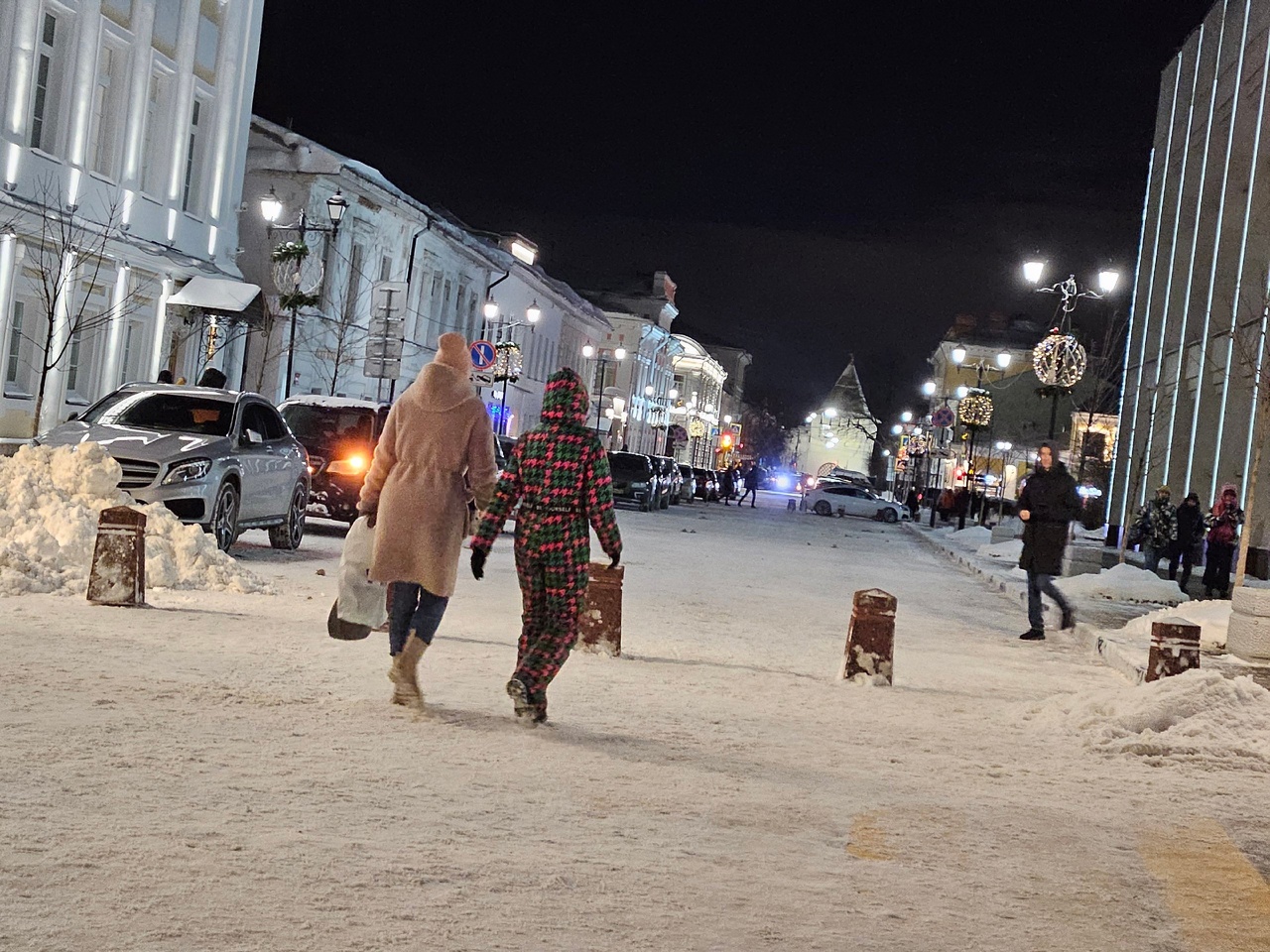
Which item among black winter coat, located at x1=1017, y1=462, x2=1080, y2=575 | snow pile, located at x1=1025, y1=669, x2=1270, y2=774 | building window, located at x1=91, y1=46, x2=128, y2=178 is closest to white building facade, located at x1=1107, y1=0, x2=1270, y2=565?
black winter coat, located at x1=1017, y1=462, x2=1080, y2=575

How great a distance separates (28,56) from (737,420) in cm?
13282

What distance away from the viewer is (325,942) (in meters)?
4.27

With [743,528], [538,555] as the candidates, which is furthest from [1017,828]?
[743,528]

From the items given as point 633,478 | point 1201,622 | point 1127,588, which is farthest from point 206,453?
point 633,478

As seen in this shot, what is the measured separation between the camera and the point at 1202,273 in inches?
1455

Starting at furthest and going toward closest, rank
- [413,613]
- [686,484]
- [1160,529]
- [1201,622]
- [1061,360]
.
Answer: [686,484], [1160,529], [1061,360], [1201,622], [413,613]

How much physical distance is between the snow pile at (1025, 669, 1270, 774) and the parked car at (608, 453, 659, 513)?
115 ft

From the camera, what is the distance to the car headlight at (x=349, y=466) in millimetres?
21234

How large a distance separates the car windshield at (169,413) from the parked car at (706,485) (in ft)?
165

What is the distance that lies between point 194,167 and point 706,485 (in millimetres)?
38830

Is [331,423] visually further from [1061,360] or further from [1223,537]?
[1223,537]

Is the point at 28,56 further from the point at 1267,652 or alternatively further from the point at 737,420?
the point at 737,420

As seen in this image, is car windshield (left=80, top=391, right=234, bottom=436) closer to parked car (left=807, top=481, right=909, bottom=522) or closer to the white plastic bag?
the white plastic bag

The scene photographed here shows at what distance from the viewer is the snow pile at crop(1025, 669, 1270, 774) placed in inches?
343
